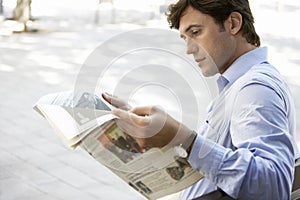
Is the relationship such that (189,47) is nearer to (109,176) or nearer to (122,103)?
(122,103)

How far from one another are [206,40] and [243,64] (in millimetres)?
94

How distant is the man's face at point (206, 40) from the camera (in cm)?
121

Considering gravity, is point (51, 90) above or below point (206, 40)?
below

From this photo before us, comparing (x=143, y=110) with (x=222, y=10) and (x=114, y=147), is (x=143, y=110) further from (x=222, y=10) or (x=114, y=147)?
(x=222, y=10)

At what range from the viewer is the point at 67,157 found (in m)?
3.04

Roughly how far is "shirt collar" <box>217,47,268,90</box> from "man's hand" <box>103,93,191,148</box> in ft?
0.92

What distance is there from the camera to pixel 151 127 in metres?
0.95

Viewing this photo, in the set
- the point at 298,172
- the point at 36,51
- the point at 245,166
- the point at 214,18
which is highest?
the point at 214,18

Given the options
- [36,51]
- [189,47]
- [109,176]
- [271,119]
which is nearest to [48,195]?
[109,176]

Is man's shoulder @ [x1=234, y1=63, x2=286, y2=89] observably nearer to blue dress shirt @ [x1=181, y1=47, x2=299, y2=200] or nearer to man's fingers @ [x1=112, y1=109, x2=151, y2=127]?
blue dress shirt @ [x1=181, y1=47, x2=299, y2=200]

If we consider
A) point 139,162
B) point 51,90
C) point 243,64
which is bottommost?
point 51,90

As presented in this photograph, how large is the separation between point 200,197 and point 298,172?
0.26 m

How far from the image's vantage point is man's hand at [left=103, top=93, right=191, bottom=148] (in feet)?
3.10

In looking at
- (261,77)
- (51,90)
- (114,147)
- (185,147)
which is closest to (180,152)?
(185,147)
